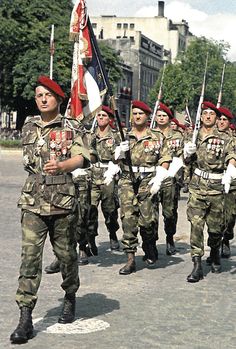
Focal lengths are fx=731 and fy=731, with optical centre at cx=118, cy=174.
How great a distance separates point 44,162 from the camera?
593cm

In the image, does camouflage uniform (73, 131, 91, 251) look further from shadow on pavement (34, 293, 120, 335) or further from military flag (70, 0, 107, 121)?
shadow on pavement (34, 293, 120, 335)

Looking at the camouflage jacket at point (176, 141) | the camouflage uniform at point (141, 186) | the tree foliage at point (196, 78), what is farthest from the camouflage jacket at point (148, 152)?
the tree foliage at point (196, 78)

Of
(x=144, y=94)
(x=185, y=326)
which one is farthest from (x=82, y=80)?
(x=144, y=94)

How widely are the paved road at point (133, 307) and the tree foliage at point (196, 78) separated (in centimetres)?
6451

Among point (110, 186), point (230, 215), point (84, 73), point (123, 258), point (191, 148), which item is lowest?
point (123, 258)

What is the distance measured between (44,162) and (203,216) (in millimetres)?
3075

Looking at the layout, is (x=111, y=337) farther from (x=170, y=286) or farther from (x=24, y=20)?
(x=24, y=20)

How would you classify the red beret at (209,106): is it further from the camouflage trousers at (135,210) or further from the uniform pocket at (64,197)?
the uniform pocket at (64,197)

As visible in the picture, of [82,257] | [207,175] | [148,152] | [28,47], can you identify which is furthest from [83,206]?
[28,47]

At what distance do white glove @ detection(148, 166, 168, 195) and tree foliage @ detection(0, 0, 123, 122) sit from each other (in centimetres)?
3570

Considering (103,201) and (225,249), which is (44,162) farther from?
(225,249)

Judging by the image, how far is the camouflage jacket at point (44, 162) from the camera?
5.90 metres

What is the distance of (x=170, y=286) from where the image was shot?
7.86m

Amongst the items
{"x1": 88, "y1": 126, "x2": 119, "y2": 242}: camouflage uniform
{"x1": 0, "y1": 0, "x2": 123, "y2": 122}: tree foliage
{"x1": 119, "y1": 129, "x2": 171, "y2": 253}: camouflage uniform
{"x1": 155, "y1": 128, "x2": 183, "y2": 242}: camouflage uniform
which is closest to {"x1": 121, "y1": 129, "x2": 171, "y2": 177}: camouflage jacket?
{"x1": 119, "y1": 129, "x2": 171, "y2": 253}: camouflage uniform
